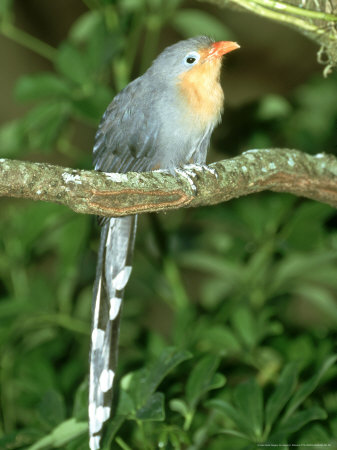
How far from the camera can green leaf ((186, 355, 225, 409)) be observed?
180 centimetres

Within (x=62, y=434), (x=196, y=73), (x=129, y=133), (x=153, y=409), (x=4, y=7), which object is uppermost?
(x=4, y=7)

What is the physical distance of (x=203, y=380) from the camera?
1.82 m

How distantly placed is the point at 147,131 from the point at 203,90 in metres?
0.29

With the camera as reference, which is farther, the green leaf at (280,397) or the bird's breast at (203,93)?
the bird's breast at (203,93)

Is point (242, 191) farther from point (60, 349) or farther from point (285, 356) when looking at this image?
point (60, 349)

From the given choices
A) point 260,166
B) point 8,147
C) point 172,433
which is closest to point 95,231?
point 8,147

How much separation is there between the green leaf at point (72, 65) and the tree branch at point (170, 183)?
2.40 ft

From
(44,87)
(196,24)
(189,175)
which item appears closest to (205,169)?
(189,175)

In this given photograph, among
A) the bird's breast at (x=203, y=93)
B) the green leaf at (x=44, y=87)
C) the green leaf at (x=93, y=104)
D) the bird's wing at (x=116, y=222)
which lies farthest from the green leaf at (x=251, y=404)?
the green leaf at (x=44, y=87)

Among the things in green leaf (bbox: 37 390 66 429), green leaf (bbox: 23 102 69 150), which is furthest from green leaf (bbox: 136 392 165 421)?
green leaf (bbox: 23 102 69 150)

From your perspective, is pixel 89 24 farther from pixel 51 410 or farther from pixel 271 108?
pixel 51 410

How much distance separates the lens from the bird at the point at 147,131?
2.31 metres

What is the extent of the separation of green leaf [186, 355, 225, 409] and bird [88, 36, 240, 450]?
0.44 m

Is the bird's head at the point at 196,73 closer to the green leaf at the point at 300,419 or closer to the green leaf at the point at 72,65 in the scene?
the green leaf at the point at 72,65
